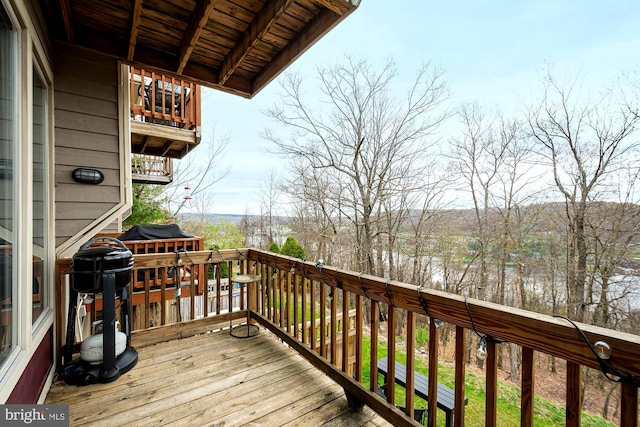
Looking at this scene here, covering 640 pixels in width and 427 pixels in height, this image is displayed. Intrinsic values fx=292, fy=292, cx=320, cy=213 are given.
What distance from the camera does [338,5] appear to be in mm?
1740

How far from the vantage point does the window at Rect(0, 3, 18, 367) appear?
1.33m

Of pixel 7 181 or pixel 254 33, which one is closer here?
pixel 7 181

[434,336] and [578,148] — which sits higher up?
[578,148]

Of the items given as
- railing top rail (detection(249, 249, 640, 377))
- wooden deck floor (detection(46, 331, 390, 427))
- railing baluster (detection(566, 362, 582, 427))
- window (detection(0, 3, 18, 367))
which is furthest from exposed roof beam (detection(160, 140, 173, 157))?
railing baluster (detection(566, 362, 582, 427))

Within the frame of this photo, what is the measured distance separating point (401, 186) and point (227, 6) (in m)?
8.33

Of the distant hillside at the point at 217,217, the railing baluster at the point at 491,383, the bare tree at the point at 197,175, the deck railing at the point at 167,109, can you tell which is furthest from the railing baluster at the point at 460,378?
the distant hillside at the point at 217,217

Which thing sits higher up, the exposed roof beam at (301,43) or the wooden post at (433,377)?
the exposed roof beam at (301,43)

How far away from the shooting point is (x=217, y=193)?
14.2 metres

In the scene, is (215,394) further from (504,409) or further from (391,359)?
(504,409)

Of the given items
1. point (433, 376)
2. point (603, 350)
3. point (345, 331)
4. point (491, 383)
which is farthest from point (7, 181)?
point (603, 350)

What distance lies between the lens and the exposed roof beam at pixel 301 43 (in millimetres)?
1967

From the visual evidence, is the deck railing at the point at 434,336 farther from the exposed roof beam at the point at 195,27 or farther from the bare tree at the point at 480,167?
the bare tree at the point at 480,167

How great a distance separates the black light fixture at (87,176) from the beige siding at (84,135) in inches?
1.4

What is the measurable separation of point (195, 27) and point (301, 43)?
0.77m
